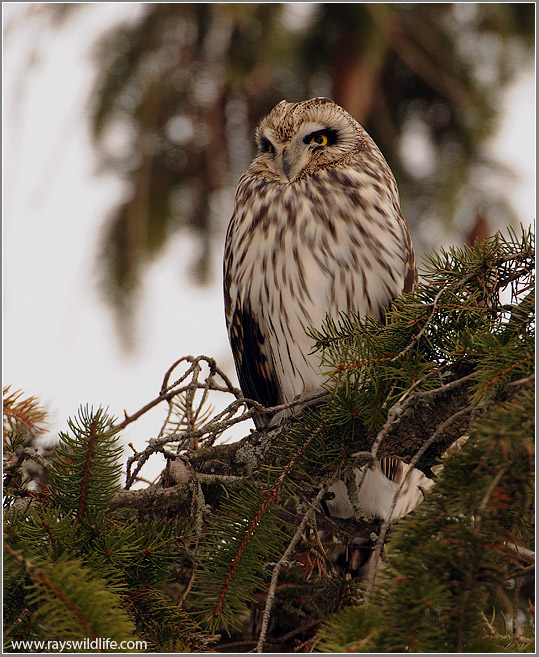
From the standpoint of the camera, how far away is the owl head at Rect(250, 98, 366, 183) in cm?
244

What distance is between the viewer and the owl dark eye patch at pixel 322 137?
2455mm

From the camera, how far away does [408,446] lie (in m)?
1.53

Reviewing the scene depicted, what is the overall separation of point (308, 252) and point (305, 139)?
0.47 meters

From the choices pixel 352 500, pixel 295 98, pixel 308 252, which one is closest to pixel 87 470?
pixel 352 500

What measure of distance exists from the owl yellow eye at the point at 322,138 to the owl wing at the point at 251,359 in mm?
636

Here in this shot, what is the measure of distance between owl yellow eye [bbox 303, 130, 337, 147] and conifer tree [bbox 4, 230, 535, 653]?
3.65 feet

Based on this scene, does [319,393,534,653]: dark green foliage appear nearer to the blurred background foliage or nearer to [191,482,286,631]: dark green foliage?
[191,482,286,631]: dark green foliage

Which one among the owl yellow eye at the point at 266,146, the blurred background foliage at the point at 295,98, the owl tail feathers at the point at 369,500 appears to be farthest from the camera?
the blurred background foliage at the point at 295,98

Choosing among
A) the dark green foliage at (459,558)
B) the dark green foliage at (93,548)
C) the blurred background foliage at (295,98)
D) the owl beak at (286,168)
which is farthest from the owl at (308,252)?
the dark green foliage at (459,558)

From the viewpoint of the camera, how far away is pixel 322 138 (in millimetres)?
2486

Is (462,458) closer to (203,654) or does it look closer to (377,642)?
(377,642)

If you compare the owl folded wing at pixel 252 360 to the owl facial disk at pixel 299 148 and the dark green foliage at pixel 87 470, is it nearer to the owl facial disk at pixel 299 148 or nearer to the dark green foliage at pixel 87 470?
the owl facial disk at pixel 299 148

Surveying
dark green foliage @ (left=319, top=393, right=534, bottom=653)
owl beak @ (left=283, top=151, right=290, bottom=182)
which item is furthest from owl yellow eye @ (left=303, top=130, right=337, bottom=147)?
dark green foliage @ (left=319, top=393, right=534, bottom=653)

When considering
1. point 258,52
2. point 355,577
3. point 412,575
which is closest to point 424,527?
point 412,575
